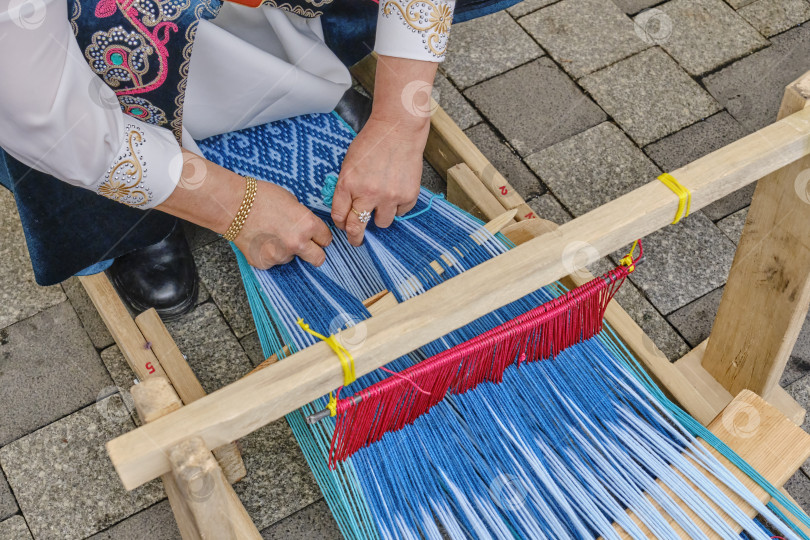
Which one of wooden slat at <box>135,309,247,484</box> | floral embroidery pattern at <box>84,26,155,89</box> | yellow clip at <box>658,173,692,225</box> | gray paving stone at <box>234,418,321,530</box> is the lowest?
gray paving stone at <box>234,418,321,530</box>

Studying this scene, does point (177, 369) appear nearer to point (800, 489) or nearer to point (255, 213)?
point (255, 213)

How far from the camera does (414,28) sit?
4.42 ft

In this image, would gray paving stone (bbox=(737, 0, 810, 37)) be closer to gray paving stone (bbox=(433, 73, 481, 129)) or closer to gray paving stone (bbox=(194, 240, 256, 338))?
gray paving stone (bbox=(433, 73, 481, 129))

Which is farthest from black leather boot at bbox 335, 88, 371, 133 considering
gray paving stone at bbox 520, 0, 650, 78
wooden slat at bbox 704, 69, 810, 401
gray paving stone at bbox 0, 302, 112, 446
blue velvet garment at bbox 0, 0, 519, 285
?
wooden slat at bbox 704, 69, 810, 401

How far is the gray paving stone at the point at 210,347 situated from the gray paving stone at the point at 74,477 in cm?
18

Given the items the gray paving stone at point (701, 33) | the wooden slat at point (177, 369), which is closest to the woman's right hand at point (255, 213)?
the wooden slat at point (177, 369)

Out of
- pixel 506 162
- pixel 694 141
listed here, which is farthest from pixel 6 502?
pixel 694 141

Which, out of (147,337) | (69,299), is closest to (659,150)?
(147,337)

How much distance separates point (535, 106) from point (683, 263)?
57 centimetres

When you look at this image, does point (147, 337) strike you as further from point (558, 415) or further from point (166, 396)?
point (558, 415)

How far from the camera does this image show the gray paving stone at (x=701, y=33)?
219cm

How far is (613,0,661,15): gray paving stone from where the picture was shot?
2295 mm

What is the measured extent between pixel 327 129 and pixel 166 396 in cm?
81

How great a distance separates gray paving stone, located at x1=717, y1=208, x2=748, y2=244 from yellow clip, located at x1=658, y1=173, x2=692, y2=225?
91 cm
